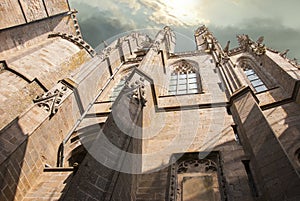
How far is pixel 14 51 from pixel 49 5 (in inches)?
156

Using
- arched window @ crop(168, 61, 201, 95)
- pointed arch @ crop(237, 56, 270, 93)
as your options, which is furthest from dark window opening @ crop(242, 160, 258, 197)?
arched window @ crop(168, 61, 201, 95)

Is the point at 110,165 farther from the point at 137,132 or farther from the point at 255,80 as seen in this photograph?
the point at 255,80

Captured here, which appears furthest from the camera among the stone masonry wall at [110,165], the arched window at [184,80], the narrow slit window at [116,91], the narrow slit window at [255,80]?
the narrow slit window at [116,91]

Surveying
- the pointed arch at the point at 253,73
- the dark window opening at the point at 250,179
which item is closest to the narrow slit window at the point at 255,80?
the pointed arch at the point at 253,73

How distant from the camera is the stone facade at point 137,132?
4.75 metres

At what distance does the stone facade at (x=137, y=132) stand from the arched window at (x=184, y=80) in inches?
6.0

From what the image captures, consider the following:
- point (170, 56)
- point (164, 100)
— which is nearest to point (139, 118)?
point (164, 100)

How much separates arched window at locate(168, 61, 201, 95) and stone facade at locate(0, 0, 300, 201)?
15 centimetres

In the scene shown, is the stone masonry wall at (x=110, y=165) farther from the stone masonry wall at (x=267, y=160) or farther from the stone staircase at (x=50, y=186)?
the stone masonry wall at (x=267, y=160)

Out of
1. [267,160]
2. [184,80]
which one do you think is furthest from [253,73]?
[267,160]

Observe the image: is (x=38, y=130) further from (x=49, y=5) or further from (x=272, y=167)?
(x=49, y=5)

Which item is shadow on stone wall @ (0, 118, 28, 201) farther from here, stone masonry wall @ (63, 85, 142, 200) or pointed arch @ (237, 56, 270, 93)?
pointed arch @ (237, 56, 270, 93)

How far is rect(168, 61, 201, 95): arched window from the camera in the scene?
493 inches

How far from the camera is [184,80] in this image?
13922mm
